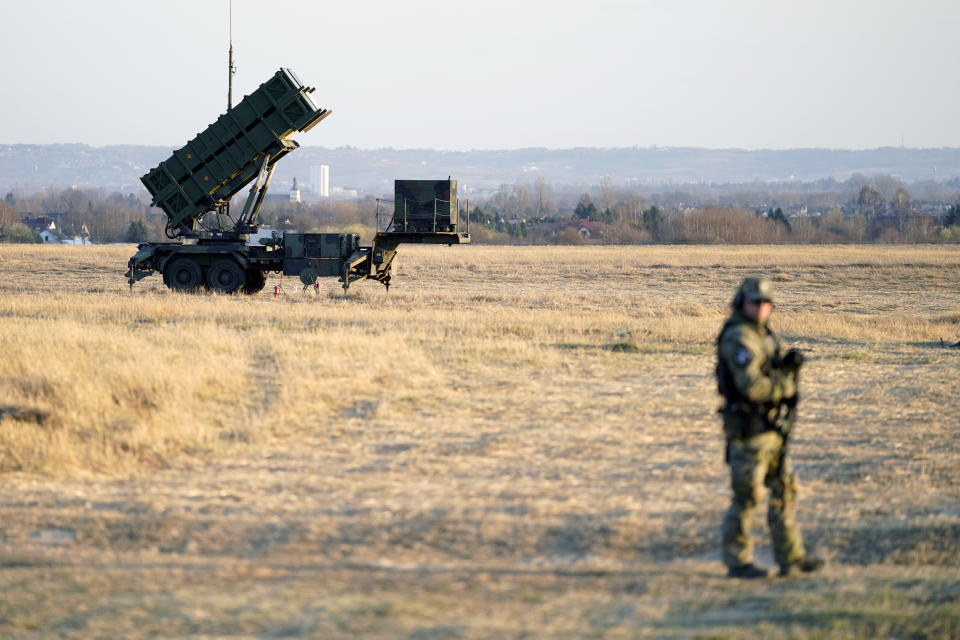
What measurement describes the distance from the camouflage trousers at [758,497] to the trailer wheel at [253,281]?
1933 centimetres

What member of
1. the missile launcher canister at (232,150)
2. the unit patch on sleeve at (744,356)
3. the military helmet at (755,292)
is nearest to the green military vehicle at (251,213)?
the missile launcher canister at (232,150)

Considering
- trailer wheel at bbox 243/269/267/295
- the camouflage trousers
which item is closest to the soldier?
the camouflage trousers

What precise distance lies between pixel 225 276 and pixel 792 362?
19668mm

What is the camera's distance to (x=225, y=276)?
24.2m

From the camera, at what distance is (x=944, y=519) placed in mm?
7613

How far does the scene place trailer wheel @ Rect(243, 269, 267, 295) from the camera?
80.1 ft

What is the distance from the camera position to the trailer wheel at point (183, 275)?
24203 mm

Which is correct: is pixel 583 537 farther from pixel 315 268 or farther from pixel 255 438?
pixel 315 268

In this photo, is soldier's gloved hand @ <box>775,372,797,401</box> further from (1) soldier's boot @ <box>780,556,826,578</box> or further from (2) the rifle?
(1) soldier's boot @ <box>780,556,826,578</box>

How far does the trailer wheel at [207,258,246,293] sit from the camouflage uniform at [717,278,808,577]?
1917 cm

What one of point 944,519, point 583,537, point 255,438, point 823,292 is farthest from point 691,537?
point 823,292

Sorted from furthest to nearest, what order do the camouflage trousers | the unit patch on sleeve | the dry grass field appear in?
the camouflage trousers → the unit patch on sleeve → the dry grass field

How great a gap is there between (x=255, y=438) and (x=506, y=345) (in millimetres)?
6516

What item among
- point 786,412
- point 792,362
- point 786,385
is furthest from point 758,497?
point 792,362
